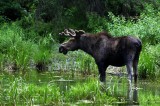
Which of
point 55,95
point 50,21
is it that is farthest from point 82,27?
point 55,95

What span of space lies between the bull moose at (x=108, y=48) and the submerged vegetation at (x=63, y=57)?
0.66m

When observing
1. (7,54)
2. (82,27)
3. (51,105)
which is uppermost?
(82,27)

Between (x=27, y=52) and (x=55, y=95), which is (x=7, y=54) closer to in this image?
(x=27, y=52)

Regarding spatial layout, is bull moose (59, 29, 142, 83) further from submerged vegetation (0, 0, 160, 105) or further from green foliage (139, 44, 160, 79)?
green foliage (139, 44, 160, 79)

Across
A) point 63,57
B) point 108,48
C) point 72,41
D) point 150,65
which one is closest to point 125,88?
point 108,48

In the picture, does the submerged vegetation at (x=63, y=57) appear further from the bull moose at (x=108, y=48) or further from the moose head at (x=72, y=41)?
the moose head at (x=72, y=41)

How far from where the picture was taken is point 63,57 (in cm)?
2492


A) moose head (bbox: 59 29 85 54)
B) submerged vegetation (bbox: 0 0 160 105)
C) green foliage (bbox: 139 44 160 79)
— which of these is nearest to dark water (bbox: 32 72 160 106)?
submerged vegetation (bbox: 0 0 160 105)

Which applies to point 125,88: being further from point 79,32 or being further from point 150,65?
point 79,32

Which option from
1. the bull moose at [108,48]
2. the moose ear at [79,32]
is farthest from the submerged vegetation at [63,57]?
the moose ear at [79,32]

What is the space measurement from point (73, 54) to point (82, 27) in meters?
4.32

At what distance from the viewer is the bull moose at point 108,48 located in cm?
1694

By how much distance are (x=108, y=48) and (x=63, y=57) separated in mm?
7532

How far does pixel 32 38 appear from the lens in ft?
90.4
